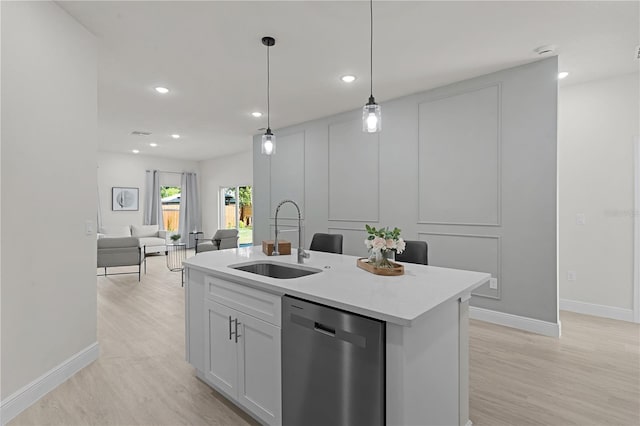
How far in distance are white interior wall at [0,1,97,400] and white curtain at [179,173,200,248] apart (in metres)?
7.61

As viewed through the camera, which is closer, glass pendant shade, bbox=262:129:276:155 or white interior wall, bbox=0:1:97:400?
white interior wall, bbox=0:1:97:400

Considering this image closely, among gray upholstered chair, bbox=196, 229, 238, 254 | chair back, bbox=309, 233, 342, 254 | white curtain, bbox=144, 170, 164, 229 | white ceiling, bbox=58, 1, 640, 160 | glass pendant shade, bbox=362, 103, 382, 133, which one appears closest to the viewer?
glass pendant shade, bbox=362, 103, 382, 133

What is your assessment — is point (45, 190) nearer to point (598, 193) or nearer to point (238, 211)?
point (598, 193)

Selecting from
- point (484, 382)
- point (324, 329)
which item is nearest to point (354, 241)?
point (484, 382)

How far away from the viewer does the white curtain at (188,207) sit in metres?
10.1

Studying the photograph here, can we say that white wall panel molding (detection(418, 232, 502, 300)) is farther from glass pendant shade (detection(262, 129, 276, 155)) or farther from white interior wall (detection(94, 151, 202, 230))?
white interior wall (detection(94, 151, 202, 230))

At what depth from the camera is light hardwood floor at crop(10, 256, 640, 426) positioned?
80.7 inches

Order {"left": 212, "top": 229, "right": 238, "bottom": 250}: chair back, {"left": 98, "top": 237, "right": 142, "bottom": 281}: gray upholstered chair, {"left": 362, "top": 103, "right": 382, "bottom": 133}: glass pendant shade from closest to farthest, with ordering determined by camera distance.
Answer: {"left": 362, "top": 103, "right": 382, "bottom": 133}: glass pendant shade → {"left": 98, "top": 237, "right": 142, "bottom": 281}: gray upholstered chair → {"left": 212, "top": 229, "right": 238, "bottom": 250}: chair back

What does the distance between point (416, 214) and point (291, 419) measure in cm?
313

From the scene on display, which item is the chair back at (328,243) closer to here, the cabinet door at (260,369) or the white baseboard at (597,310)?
the cabinet door at (260,369)

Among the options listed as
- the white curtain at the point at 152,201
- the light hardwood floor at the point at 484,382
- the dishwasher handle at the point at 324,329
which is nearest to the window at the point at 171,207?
the white curtain at the point at 152,201

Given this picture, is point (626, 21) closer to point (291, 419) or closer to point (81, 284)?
point (291, 419)

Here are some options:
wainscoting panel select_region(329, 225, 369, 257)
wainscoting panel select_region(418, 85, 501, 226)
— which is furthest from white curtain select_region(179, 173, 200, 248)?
wainscoting panel select_region(418, 85, 501, 226)

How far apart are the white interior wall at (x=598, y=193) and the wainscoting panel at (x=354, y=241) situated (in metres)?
2.52
